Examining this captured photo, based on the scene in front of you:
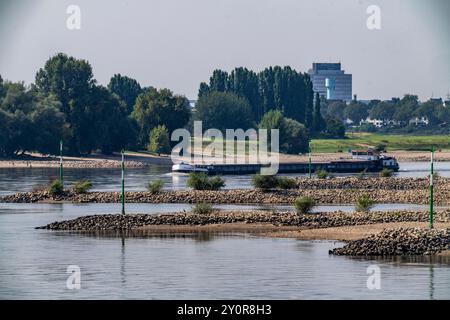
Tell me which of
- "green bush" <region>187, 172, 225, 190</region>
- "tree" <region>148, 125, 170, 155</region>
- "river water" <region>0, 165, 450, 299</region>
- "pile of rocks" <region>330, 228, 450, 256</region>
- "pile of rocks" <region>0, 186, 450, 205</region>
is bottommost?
"river water" <region>0, 165, 450, 299</region>

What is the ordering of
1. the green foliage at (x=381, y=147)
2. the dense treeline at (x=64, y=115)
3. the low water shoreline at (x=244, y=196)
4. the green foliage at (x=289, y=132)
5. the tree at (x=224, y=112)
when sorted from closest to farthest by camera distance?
the low water shoreline at (x=244, y=196), the dense treeline at (x=64, y=115), the green foliage at (x=289, y=132), the green foliage at (x=381, y=147), the tree at (x=224, y=112)

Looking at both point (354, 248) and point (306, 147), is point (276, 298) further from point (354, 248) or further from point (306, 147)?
point (306, 147)

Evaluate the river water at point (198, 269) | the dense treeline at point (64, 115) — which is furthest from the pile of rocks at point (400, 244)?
the dense treeline at point (64, 115)

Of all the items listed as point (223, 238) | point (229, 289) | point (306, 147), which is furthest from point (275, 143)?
point (229, 289)

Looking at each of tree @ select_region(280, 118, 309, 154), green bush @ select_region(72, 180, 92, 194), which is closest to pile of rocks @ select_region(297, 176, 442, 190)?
green bush @ select_region(72, 180, 92, 194)

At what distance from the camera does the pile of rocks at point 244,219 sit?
61875mm

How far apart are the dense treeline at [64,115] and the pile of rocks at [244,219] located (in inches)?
3037

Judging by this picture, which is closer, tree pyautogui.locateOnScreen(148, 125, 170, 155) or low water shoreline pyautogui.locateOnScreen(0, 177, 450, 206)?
low water shoreline pyautogui.locateOnScreen(0, 177, 450, 206)

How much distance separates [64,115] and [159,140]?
15.6 meters

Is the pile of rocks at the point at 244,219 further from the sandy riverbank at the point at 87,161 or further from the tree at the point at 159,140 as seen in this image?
the tree at the point at 159,140

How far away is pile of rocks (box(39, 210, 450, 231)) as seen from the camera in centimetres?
6188

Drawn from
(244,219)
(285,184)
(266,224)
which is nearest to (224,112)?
(285,184)

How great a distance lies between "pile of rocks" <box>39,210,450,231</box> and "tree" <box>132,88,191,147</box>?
3854 inches

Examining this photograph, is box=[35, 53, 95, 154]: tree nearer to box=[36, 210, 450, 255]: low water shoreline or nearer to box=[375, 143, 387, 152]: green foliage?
box=[375, 143, 387, 152]: green foliage
